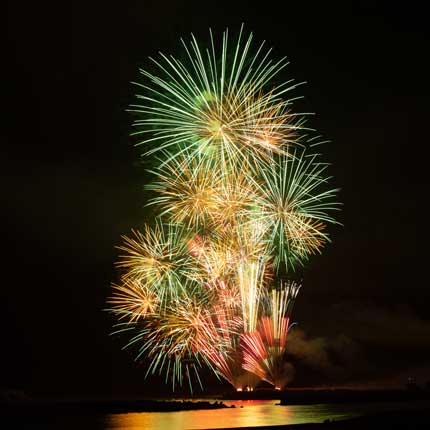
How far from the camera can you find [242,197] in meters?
40.9

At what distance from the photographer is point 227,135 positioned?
35156 millimetres

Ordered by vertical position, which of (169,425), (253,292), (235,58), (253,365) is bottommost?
(169,425)

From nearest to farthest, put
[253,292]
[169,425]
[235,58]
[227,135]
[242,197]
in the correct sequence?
[235,58], [227,135], [169,425], [242,197], [253,292]

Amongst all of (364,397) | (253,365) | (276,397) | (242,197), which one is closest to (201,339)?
(253,365)

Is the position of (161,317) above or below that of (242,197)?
below

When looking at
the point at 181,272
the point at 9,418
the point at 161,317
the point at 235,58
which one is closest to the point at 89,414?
the point at 9,418

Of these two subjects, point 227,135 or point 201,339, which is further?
point 201,339

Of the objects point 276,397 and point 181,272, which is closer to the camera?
point 181,272

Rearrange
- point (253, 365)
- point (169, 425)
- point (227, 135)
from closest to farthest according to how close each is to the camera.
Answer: point (227, 135), point (169, 425), point (253, 365)

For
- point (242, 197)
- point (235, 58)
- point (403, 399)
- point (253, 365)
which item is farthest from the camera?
point (403, 399)

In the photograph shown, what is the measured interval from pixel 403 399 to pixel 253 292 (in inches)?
1063

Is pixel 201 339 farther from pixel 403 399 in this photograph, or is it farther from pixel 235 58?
pixel 403 399

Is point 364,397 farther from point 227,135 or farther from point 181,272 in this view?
point 227,135

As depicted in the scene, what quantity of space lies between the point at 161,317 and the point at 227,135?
14983 mm
